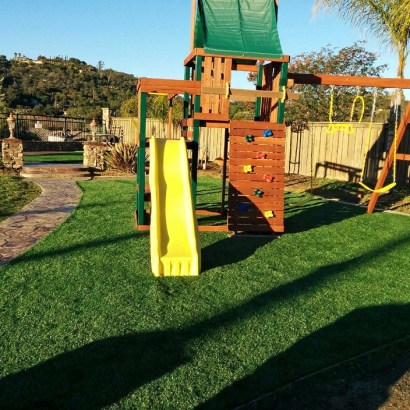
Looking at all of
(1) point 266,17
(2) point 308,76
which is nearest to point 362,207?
(2) point 308,76

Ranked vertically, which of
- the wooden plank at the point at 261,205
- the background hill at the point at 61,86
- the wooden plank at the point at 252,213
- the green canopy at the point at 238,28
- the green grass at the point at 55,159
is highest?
the background hill at the point at 61,86

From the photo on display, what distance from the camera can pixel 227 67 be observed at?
7.18 m

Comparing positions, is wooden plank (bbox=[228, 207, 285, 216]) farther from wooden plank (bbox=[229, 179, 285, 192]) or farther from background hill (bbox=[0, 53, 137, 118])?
background hill (bbox=[0, 53, 137, 118])

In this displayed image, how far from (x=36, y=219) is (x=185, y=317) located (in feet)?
15.3

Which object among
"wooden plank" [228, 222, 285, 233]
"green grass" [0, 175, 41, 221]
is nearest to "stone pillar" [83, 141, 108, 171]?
"green grass" [0, 175, 41, 221]

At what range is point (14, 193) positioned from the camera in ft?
33.4

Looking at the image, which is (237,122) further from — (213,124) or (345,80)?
(345,80)

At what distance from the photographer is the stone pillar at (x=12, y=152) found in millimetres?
14094

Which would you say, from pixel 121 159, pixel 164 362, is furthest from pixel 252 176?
pixel 121 159

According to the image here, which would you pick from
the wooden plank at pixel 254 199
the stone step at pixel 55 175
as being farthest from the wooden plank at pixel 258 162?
the stone step at pixel 55 175

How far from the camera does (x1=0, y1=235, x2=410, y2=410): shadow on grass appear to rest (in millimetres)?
2701

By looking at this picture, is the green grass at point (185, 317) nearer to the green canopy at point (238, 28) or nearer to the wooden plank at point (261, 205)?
the wooden plank at point (261, 205)

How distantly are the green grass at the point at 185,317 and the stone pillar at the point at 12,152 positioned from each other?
28.0 feet

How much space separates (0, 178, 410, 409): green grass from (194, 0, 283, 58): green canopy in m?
3.07
